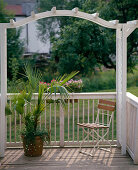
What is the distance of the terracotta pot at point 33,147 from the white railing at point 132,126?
1407 millimetres

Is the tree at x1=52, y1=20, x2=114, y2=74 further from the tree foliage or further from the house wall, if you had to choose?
the house wall

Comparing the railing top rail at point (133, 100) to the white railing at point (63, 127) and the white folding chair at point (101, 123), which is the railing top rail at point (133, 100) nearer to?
the white folding chair at point (101, 123)

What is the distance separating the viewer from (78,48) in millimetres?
9656

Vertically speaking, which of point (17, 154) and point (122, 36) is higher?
point (122, 36)

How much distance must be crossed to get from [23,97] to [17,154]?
3.17 ft

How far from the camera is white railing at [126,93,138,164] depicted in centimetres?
464

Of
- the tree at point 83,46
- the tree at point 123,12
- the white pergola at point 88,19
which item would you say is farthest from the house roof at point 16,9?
the white pergola at point 88,19

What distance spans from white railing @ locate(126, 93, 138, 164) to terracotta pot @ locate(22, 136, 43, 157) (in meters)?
1.41

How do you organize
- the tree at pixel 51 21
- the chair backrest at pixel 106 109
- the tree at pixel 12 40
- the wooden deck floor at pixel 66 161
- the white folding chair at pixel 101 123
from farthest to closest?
the tree at pixel 12 40 < the tree at pixel 51 21 < the chair backrest at pixel 106 109 < the white folding chair at pixel 101 123 < the wooden deck floor at pixel 66 161

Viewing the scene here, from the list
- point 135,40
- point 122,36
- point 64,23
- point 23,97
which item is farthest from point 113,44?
point 23,97

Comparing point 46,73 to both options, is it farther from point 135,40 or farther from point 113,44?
point 135,40

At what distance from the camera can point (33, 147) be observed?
505 centimetres

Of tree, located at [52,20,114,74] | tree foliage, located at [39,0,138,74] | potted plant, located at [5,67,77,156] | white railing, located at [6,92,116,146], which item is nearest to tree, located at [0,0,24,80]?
tree foliage, located at [39,0,138,74]

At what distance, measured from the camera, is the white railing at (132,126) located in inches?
183
